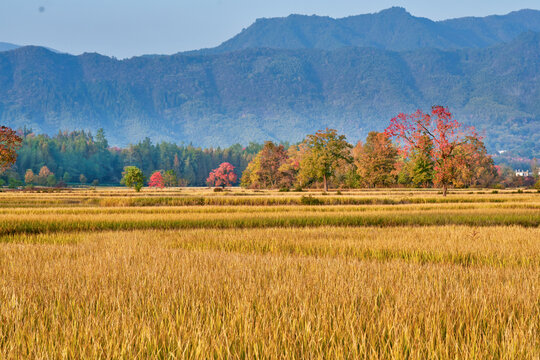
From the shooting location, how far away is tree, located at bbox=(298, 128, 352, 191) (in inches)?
2507

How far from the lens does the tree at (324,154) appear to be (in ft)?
209

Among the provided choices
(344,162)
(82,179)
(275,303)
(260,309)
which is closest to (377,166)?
(344,162)

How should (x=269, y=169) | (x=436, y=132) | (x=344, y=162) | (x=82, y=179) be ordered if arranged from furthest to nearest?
(x=82, y=179), (x=269, y=169), (x=344, y=162), (x=436, y=132)

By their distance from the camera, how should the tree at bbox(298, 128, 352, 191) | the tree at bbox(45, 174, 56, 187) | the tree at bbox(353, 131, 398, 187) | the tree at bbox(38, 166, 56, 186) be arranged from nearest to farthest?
1. the tree at bbox(298, 128, 352, 191)
2. the tree at bbox(353, 131, 398, 187)
3. the tree at bbox(45, 174, 56, 187)
4. the tree at bbox(38, 166, 56, 186)

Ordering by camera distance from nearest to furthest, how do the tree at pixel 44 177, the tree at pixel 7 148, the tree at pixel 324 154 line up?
the tree at pixel 7 148, the tree at pixel 324 154, the tree at pixel 44 177

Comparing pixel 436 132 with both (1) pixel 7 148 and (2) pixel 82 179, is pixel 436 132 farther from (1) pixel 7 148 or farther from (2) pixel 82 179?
(2) pixel 82 179

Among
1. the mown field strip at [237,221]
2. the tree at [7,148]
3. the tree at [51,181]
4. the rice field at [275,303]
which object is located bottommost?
the mown field strip at [237,221]

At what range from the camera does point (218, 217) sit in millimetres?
19156

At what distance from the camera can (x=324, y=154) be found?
6431cm

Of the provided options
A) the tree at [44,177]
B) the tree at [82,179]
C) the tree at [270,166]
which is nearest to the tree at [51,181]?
the tree at [44,177]

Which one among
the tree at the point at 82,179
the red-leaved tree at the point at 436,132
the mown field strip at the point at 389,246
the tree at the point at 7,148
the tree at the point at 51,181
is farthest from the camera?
the tree at the point at 82,179

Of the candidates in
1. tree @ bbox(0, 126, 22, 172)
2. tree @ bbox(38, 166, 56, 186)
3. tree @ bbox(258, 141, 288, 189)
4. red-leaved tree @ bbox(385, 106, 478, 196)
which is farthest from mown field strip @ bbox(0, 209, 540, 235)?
tree @ bbox(38, 166, 56, 186)

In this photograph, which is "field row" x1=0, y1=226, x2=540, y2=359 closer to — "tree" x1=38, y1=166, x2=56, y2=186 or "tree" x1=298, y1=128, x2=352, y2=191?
"tree" x1=298, y1=128, x2=352, y2=191

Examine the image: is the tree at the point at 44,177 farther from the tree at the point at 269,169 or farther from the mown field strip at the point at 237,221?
the mown field strip at the point at 237,221
